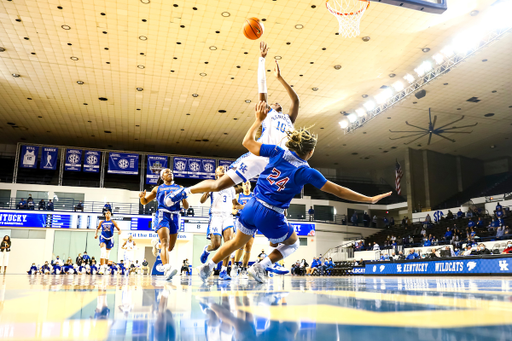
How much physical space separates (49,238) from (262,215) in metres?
23.1

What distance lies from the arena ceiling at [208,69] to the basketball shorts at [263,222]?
32.7ft

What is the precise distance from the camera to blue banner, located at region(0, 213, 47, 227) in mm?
22062

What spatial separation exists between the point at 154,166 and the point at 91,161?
4094 mm

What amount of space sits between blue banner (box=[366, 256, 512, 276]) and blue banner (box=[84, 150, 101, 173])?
1905 cm

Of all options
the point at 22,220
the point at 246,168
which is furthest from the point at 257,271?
the point at 22,220

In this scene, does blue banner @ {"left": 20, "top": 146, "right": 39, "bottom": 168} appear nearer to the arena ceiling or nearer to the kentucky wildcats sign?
the arena ceiling

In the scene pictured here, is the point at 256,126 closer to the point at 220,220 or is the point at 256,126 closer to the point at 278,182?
the point at 278,182

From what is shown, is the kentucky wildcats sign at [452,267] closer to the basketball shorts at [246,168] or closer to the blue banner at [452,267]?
the blue banner at [452,267]

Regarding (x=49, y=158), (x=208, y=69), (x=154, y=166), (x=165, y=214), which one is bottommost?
(x=165, y=214)

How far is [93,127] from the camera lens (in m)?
23.3

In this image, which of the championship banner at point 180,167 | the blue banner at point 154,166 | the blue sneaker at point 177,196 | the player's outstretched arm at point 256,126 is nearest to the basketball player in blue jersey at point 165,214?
the blue sneaker at point 177,196

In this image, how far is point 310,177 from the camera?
3.25 metres

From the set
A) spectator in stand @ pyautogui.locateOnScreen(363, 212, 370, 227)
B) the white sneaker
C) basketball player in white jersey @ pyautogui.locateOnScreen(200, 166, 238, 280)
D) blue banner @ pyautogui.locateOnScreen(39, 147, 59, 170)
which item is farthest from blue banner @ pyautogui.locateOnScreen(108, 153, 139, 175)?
the white sneaker

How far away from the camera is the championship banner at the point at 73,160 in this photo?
2475 cm
